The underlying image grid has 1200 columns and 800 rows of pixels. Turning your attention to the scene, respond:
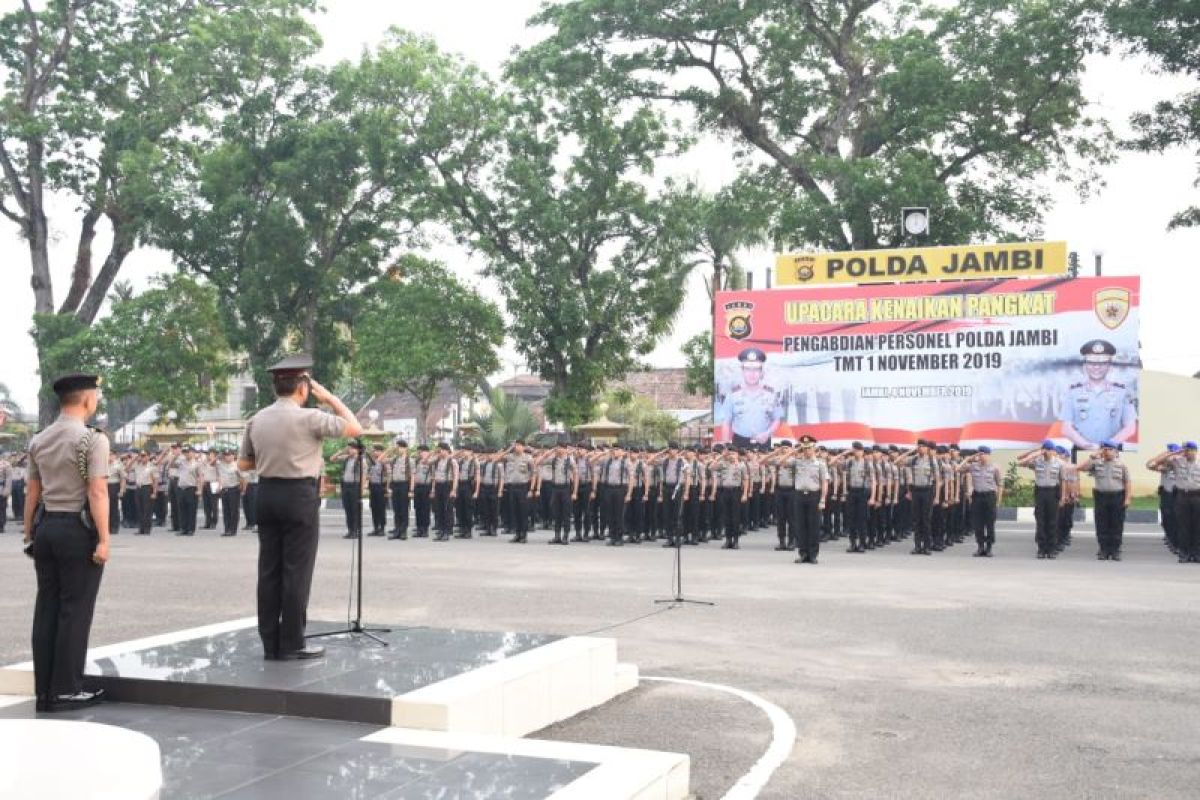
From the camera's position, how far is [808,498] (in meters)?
16.4

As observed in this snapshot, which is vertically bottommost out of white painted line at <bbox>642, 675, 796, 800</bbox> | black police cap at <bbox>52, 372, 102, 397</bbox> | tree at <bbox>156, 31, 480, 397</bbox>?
white painted line at <bbox>642, 675, 796, 800</bbox>

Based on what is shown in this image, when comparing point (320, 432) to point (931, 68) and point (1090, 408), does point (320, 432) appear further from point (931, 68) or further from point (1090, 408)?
point (931, 68)

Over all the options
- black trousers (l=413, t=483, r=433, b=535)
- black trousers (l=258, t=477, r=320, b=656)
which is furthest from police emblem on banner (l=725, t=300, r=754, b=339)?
black trousers (l=258, t=477, r=320, b=656)

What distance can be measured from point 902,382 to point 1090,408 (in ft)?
11.9

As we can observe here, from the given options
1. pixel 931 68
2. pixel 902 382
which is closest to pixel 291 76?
pixel 931 68

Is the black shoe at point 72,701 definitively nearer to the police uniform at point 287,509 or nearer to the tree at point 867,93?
the police uniform at point 287,509

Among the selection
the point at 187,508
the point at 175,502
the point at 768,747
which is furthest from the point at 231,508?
the point at 768,747

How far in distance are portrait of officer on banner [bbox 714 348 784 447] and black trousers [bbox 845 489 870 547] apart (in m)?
6.13

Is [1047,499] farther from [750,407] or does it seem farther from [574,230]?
[574,230]

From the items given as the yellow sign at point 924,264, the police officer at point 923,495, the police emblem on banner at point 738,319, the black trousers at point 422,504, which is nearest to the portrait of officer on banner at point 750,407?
the police emblem on banner at point 738,319

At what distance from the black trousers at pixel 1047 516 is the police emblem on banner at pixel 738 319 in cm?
933

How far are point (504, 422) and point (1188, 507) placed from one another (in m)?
19.7

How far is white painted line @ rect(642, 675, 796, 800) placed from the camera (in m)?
5.19

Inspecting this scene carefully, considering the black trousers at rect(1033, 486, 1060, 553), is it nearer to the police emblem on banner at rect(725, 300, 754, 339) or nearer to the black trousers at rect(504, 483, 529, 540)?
the black trousers at rect(504, 483, 529, 540)
